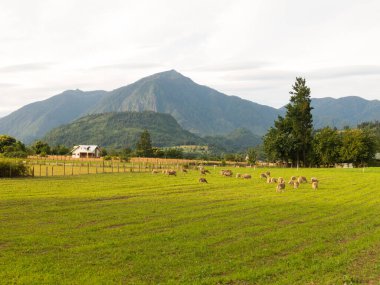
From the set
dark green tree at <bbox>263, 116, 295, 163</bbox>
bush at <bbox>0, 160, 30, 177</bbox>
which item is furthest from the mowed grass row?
dark green tree at <bbox>263, 116, 295, 163</bbox>

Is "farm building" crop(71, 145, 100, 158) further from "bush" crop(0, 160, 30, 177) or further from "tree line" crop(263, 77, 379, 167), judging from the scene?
"bush" crop(0, 160, 30, 177)

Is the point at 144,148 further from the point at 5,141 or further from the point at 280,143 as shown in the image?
the point at 280,143

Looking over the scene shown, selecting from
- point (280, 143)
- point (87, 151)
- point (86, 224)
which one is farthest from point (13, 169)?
point (87, 151)

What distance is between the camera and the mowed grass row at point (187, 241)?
39.6 ft

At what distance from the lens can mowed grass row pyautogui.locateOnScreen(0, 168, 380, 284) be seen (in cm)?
1207

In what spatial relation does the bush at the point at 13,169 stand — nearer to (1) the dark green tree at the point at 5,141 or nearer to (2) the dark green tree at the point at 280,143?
(2) the dark green tree at the point at 280,143

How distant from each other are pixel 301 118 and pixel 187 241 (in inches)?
3259

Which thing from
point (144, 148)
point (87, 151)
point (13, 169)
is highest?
point (144, 148)

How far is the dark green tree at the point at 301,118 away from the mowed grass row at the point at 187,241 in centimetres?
6719

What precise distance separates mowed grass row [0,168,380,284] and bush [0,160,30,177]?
2373 cm

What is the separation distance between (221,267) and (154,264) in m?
2.10

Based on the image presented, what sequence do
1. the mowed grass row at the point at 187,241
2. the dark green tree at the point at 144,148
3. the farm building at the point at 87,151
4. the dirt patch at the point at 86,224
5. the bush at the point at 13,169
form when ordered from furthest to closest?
1. the farm building at the point at 87,151
2. the dark green tree at the point at 144,148
3. the bush at the point at 13,169
4. the dirt patch at the point at 86,224
5. the mowed grass row at the point at 187,241

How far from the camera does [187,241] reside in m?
16.0

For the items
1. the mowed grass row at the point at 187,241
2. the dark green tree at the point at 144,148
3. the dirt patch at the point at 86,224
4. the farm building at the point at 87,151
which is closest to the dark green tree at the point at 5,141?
the farm building at the point at 87,151
